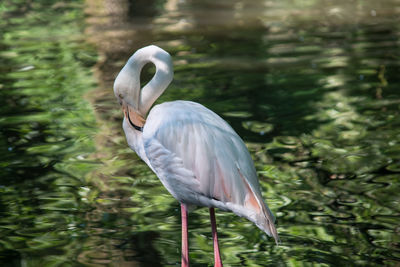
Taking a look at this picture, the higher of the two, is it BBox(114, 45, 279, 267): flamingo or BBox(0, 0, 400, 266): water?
BBox(114, 45, 279, 267): flamingo

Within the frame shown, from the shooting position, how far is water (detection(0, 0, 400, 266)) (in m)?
4.62

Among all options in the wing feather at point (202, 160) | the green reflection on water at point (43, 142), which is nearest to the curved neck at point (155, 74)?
the wing feather at point (202, 160)

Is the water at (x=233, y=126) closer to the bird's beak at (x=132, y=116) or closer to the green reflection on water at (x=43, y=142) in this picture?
the green reflection on water at (x=43, y=142)

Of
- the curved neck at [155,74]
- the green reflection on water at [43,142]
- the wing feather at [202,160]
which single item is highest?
the curved neck at [155,74]

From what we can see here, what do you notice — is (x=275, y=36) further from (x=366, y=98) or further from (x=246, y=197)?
(x=246, y=197)

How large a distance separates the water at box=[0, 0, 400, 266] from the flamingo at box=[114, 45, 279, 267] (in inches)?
26.0

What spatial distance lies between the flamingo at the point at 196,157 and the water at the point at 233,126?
0.66 metres

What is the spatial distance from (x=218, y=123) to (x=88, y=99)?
178 inches

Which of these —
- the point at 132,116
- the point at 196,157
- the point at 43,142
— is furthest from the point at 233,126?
the point at 196,157

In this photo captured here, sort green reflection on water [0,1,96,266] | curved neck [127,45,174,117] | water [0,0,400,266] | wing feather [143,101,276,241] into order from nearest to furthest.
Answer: wing feather [143,101,276,241], curved neck [127,45,174,117], water [0,0,400,266], green reflection on water [0,1,96,266]

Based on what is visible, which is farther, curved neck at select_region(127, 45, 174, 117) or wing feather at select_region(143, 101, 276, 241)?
curved neck at select_region(127, 45, 174, 117)

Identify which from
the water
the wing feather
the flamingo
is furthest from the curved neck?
the water

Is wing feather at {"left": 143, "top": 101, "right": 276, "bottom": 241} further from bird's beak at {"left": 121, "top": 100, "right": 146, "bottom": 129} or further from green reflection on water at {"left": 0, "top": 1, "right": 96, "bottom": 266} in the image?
green reflection on water at {"left": 0, "top": 1, "right": 96, "bottom": 266}

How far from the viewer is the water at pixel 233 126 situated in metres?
4.62
